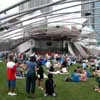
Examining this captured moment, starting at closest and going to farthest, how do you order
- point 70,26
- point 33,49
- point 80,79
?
point 80,79
point 70,26
point 33,49

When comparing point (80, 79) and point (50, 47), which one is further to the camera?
point (50, 47)

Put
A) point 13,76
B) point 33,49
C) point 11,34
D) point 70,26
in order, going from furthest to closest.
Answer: point 33,49, point 70,26, point 11,34, point 13,76

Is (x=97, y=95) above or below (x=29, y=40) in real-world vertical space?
below

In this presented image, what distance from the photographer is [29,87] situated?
10.4 meters

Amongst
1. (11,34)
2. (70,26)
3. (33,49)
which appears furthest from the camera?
(33,49)

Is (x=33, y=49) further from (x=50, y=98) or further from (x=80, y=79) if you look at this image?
(x=50, y=98)

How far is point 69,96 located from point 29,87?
1.67 meters

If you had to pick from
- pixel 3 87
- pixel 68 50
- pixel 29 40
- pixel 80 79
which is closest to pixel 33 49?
pixel 29 40

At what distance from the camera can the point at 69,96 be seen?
1102 centimetres

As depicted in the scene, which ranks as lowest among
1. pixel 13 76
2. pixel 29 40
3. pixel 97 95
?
pixel 97 95

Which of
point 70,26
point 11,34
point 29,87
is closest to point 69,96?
point 29,87

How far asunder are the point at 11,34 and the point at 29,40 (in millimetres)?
13181

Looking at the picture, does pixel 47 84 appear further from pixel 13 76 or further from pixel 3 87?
pixel 3 87

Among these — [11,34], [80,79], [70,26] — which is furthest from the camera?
[70,26]
